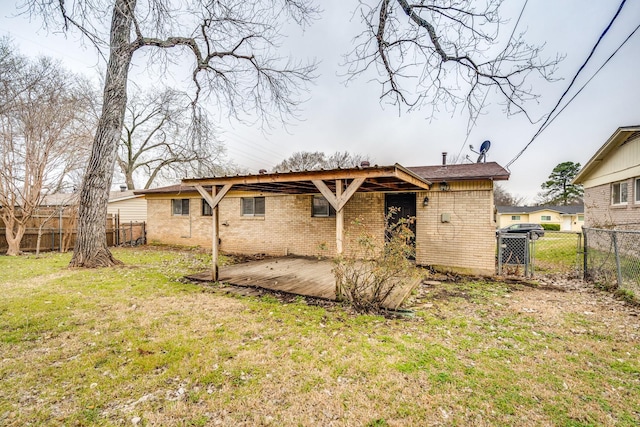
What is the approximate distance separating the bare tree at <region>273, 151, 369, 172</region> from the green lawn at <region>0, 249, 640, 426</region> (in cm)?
2474

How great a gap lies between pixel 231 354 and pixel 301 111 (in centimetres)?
667

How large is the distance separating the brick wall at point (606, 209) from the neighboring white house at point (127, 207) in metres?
21.8

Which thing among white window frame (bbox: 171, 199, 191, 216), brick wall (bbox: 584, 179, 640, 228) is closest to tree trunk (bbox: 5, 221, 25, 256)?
white window frame (bbox: 171, 199, 191, 216)

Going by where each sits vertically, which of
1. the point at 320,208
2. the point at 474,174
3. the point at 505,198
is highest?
the point at 505,198

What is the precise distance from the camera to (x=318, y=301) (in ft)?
17.1

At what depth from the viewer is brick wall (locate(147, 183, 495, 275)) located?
7578mm

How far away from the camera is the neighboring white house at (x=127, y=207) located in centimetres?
1716

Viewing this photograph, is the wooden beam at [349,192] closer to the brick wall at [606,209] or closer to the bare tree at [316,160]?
the brick wall at [606,209]

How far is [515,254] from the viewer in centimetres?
776

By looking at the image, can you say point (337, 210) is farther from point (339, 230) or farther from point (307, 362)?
point (307, 362)

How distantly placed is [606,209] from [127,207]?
23.9m

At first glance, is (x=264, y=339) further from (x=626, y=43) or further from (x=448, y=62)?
(x=626, y=43)

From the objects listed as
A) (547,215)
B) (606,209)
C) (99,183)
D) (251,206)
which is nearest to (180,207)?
(251,206)

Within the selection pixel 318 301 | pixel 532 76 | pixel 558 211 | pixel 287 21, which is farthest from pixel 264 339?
pixel 558 211
